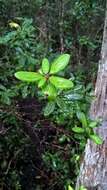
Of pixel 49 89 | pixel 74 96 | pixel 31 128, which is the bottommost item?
pixel 31 128

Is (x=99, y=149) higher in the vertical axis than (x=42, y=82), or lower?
lower

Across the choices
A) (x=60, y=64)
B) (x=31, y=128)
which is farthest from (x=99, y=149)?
(x=60, y=64)

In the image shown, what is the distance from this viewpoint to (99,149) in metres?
2.35

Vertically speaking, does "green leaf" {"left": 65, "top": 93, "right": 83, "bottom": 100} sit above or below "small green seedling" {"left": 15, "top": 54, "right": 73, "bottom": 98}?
below

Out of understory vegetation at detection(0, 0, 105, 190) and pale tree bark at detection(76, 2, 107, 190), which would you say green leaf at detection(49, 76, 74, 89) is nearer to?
understory vegetation at detection(0, 0, 105, 190)

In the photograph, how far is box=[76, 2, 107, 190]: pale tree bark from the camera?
227 centimetres

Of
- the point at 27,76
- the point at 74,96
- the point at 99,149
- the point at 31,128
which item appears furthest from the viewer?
the point at 31,128

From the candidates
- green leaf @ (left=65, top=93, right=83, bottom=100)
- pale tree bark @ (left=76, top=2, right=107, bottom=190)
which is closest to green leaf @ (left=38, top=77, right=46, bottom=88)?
green leaf @ (left=65, top=93, right=83, bottom=100)

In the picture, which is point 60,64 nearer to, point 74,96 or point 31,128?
point 74,96

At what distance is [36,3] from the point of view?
5.11 m

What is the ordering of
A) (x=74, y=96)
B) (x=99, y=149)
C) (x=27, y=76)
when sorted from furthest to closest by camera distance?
(x=99, y=149)
(x=74, y=96)
(x=27, y=76)

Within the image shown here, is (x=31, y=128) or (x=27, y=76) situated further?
(x=31, y=128)

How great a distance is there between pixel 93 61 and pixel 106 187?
117 inches

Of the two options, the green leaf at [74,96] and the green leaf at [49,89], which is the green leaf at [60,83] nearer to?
the green leaf at [49,89]
